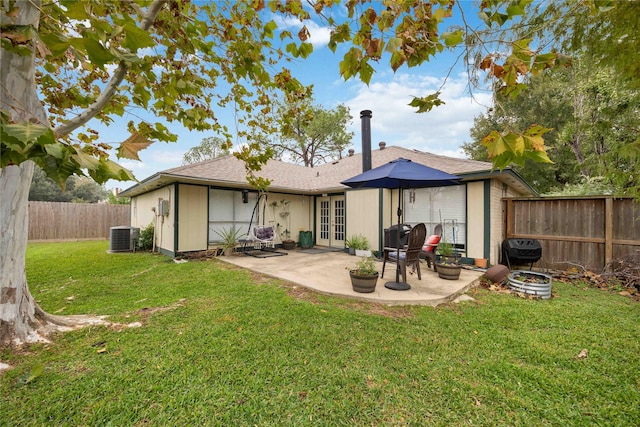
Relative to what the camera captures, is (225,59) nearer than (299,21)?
No

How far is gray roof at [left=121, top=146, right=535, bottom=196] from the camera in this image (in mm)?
7352

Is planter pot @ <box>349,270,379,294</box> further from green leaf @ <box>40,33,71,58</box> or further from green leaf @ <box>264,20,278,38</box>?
green leaf @ <box>40,33,71,58</box>

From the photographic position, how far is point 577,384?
2170mm

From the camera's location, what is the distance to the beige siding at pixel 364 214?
8.36 metres

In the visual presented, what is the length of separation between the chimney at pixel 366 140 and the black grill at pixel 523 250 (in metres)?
4.82

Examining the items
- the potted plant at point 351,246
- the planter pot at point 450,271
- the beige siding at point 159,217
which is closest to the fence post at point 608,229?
the planter pot at point 450,271

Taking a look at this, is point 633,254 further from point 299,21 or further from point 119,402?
point 119,402

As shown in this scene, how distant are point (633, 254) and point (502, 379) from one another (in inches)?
227

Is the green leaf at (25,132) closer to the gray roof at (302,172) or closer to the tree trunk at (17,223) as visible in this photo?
the tree trunk at (17,223)

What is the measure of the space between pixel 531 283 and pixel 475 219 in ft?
7.95

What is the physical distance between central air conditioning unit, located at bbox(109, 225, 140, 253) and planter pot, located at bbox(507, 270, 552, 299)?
11.5 m

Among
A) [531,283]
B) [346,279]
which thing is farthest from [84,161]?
[531,283]

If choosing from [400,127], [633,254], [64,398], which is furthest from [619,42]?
[400,127]

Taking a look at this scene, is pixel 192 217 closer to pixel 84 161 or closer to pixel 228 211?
pixel 228 211
